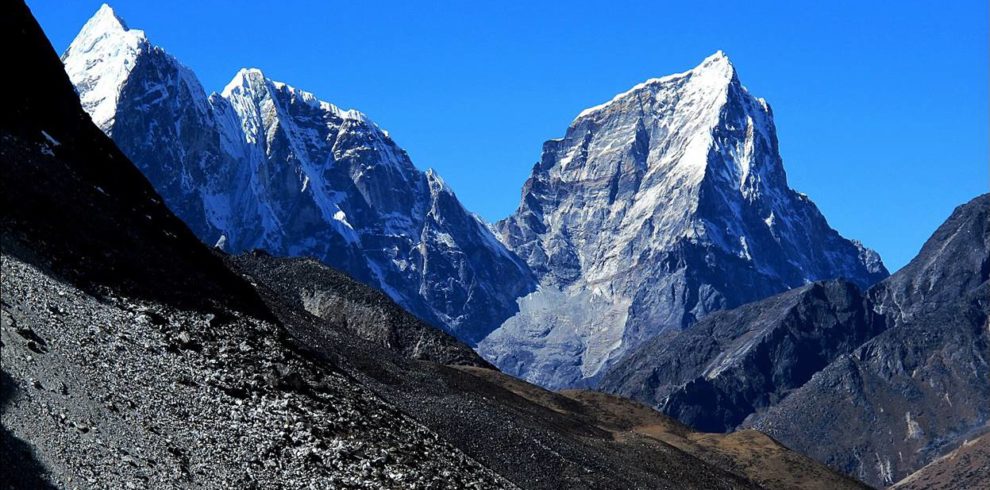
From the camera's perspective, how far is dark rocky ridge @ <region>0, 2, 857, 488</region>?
190ft

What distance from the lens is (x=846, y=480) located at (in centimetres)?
18388

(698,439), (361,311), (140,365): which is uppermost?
(361,311)

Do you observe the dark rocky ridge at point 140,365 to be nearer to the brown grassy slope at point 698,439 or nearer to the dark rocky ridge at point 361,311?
the brown grassy slope at point 698,439

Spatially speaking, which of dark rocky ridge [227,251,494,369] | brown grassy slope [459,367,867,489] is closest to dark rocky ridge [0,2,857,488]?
brown grassy slope [459,367,867,489]

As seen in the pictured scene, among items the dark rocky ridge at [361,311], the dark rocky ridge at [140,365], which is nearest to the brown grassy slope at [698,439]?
the dark rocky ridge at [361,311]

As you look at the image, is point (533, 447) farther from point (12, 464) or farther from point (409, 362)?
point (12, 464)

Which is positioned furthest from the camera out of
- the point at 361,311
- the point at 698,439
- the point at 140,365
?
the point at 698,439

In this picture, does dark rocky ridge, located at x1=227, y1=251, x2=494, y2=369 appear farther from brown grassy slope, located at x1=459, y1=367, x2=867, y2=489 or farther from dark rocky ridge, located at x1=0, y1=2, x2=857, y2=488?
dark rocky ridge, located at x1=0, y1=2, x2=857, y2=488

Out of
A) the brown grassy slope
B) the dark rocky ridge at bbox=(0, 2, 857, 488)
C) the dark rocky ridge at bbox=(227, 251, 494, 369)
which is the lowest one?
the dark rocky ridge at bbox=(0, 2, 857, 488)

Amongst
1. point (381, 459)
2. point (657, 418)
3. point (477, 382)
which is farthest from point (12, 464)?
point (657, 418)

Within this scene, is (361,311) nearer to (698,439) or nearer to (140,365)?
(698,439)

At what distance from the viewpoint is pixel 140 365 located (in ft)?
218

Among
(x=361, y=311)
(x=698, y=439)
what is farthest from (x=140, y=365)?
(x=698, y=439)

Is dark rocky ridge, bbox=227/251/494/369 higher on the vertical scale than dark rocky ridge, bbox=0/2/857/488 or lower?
higher
